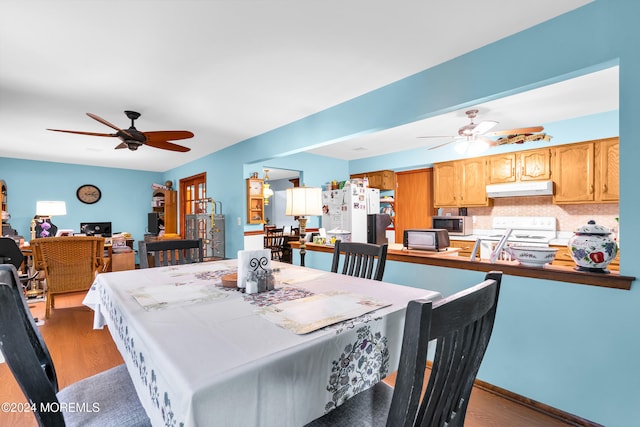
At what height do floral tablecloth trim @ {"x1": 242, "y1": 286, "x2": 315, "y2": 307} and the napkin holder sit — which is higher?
the napkin holder

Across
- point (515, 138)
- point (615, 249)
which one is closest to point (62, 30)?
point (615, 249)

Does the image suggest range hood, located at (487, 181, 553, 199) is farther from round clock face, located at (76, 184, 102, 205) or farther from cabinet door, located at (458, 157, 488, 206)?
round clock face, located at (76, 184, 102, 205)

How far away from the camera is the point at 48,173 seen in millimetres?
6059

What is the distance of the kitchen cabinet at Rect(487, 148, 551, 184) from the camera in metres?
4.00

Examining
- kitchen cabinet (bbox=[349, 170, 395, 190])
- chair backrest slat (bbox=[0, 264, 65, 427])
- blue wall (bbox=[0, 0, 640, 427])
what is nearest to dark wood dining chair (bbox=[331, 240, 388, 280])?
blue wall (bbox=[0, 0, 640, 427])

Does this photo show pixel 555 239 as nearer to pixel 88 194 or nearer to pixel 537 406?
pixel 537 406

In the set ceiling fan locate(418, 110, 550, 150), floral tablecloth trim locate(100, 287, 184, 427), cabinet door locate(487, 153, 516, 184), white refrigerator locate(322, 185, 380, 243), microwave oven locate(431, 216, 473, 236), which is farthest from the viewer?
white refrigerator locate(322, 185, 380, 243)

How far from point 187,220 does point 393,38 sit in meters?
4.82

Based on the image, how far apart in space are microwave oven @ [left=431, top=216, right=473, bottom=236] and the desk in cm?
377

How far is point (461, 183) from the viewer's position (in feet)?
15.7

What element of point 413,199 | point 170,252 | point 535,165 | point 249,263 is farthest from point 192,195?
point 535,165

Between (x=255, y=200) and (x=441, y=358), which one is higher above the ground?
(x=255, y=200)

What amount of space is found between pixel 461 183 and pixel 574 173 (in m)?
1.37

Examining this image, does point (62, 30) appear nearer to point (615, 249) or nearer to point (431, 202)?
point (615, 249)
